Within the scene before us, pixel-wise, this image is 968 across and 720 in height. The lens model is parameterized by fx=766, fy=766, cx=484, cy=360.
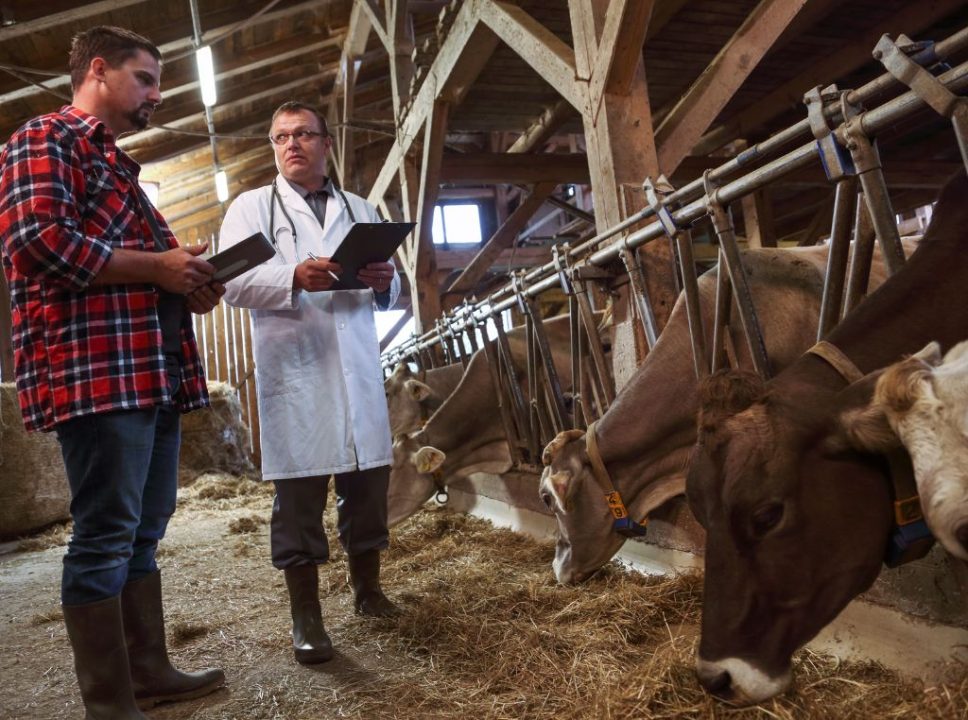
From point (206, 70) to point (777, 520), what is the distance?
7.70 meters

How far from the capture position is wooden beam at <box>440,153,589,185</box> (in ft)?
22.9

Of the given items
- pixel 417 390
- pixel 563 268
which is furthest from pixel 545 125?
pixel 563 268

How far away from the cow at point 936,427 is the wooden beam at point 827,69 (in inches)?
209

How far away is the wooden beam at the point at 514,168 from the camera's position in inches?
275

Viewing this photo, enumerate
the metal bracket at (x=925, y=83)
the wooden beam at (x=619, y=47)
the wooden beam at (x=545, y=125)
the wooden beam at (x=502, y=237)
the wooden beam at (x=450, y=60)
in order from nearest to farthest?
the metal bracket at (x=925, y=83) < the wooden beam at (x=619, y=47) < the wooden beam at (x=450, y=60) < the wooden beam at (x=545, y=125) < the wooden beam at (x=502, y=237)

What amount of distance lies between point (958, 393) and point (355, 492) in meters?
2.34

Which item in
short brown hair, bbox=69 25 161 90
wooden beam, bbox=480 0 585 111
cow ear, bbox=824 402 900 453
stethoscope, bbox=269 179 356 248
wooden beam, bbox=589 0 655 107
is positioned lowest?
cow ear, bbox=824 402 900 453

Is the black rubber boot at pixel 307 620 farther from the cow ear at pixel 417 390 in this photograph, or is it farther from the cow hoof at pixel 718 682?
the cow ear at pixel 417 390

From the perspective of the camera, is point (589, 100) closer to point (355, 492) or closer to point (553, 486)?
point (553, 486)

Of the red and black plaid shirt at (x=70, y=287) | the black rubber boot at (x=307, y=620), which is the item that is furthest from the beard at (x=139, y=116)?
the black rubber boot at (x=307, y=620)

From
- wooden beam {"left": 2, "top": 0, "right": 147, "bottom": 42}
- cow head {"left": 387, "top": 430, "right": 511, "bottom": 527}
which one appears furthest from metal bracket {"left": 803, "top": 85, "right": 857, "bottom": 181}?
wooden beam {"left": 2, "top": 0, "right": 147, "bottom": 42}

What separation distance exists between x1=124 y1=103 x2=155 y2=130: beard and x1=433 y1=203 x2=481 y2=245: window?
13.2m

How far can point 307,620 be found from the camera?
9.23ft

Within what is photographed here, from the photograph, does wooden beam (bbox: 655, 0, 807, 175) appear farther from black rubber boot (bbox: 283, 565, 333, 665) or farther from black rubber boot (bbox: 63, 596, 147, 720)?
black rubber boot (bbox: 63, 596, 147, 720)
